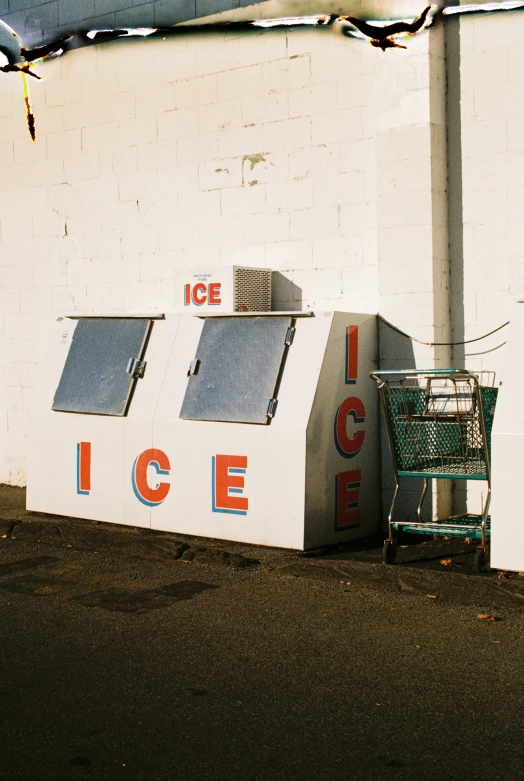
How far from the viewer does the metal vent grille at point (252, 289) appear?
842cm

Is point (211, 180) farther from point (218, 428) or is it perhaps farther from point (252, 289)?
point (218, 428)

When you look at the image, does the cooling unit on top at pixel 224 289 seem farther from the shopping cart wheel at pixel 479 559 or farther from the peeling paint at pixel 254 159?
the shopping cart wheel at pixel 479 559

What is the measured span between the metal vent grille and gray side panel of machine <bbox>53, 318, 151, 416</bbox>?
811 mm

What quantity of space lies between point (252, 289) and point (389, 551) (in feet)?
9.30

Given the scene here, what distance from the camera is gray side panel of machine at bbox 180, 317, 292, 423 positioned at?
7445mm

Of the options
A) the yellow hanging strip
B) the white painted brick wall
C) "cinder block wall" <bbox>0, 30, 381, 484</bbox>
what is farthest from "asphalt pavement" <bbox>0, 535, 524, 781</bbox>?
the yellow hanging strip

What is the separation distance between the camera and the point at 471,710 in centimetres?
414

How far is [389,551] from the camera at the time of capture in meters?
6.74

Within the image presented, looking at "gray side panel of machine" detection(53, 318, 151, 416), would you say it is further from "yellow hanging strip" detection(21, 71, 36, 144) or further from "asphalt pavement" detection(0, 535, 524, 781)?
"yellow hanging strip" detection(21, 71, 36, 144)

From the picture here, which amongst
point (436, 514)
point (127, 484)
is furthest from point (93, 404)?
point (436, 514)

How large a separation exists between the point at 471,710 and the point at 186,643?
1642 mm

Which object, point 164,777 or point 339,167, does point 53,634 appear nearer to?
point 164,777

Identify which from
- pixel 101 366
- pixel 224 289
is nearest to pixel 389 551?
pixel 224 289

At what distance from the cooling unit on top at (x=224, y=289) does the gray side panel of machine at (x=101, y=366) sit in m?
0.47
